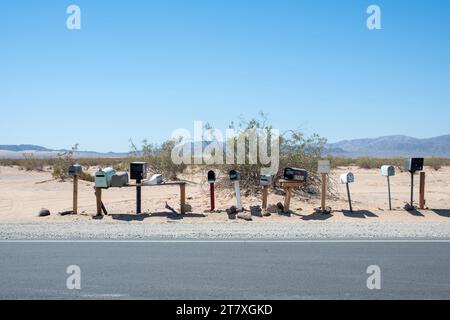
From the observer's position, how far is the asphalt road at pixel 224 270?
546 centimetres

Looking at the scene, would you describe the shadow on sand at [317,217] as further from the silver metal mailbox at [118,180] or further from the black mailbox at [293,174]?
the silver metal mailbox at [118,180]

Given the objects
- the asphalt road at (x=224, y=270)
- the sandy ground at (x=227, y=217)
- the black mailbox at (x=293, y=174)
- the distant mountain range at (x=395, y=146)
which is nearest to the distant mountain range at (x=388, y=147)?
the distant mountain range at (x=395, y=146)

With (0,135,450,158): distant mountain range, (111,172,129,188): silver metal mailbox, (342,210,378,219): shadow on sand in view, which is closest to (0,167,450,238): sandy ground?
(342,210,378,219): shadow on sand

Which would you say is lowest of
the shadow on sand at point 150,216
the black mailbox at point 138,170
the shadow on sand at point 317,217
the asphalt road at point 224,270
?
the shadow on sand at point 317,217

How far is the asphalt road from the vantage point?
5.46 m

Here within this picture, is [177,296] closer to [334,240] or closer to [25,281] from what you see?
[25,281]

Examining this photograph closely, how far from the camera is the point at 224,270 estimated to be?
646 cm


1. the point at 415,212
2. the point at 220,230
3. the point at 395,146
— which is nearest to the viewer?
the point at 220,230

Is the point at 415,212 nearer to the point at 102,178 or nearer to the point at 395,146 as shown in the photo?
the point at 102,178

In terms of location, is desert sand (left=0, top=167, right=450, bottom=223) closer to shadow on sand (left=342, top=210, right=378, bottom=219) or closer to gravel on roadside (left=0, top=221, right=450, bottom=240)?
shadow on sand (left=342, top=210, right=378, bottom=219)

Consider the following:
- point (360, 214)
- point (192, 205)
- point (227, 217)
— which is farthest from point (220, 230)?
point (192, 205)
